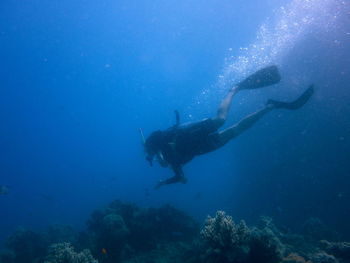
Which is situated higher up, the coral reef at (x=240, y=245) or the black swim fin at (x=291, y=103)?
the black swim fin at (x=291, y=103)

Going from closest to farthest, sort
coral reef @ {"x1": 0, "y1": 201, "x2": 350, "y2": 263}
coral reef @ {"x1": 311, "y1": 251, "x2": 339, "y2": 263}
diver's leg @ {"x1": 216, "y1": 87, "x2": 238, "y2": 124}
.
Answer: coral reef @ {"x1": 0, "y1": 201, "x2": 350, "y2": 263} → coral reef @ {"x1": 311, "y1": 251, "x2": 339, "y2": 263} → diver's leg @ {"x1": 216, "y1": 87, "x2": 238, "y2": 124}

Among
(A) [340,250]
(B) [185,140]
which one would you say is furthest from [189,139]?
(A) [340,250]

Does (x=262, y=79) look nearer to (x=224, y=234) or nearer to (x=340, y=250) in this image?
(x=340, y=250)

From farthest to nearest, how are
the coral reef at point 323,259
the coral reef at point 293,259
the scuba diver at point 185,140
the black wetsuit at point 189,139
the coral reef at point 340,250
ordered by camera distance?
the black wetsuit at point 189,139, the scuba diver at point 185,140, the coral reef at point 340,250, the coral reef at point 323,259, the coral reef at point 293,259

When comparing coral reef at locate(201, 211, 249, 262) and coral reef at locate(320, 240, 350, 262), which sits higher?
coral reef at locate(201, 211, 249, 262)

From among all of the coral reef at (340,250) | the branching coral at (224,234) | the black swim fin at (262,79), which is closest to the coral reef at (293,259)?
the branching coral at (224,234)

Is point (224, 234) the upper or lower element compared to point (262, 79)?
lower

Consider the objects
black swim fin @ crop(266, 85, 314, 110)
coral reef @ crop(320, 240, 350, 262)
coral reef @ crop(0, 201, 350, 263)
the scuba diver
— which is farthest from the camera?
black swim fin @ crop(266, 85, 314, 110)

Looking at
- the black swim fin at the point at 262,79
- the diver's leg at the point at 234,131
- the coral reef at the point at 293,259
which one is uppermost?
the black swim fin at the point at 262,79

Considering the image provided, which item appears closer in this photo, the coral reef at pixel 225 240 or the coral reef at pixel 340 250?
the coral reef at pixel 225 240

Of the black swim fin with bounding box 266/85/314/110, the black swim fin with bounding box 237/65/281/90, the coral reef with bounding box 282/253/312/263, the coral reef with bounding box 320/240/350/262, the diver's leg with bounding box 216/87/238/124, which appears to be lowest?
the coral reef with bounding box 320/240/350/262

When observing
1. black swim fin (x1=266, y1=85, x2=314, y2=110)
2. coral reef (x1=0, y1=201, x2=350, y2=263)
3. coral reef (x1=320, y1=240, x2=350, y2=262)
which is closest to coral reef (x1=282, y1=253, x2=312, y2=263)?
coral reef (x1=0, y1=201, x2=350, y2=263)

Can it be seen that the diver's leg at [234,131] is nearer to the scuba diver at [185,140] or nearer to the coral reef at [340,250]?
the scuba diver at [185,140]

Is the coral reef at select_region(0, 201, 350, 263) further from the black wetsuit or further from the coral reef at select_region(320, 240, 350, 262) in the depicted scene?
the black wetsuit
